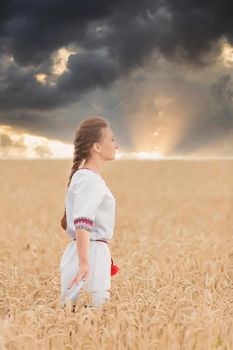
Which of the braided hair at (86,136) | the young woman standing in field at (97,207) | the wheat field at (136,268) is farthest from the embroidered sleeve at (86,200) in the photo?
the wheat field at (136,268)

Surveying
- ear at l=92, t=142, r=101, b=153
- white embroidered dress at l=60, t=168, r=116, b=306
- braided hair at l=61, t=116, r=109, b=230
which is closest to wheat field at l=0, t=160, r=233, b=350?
white embroidered dress at l=60, t=168, r=116, b=306

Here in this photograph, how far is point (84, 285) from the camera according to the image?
4.93 m

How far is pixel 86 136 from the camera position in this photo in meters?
4.93

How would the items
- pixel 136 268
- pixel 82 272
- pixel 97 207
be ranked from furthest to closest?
pixel 136 268 < pixel 97 207 < pixel 82 272

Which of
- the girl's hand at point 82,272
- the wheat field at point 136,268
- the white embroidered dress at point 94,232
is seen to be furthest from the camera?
the white embroidered dress at point 94,232

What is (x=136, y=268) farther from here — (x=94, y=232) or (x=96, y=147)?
(x=96, y=147)

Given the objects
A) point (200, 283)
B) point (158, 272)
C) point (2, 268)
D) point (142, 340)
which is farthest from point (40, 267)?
point (142, 340)

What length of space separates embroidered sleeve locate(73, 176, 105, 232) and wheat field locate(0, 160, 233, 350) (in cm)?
50

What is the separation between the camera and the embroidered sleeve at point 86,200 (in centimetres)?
473

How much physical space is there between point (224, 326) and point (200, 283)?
102 inches

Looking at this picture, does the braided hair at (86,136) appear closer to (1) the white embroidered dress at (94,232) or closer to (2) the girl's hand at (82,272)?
A: (1) the white embroidered dress at (94,232)

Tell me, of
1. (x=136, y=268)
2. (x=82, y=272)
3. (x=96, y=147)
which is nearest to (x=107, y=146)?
(x=96, y=147)

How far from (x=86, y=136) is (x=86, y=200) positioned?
49cm

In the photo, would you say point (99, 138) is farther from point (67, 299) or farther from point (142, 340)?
point (142, 340)
